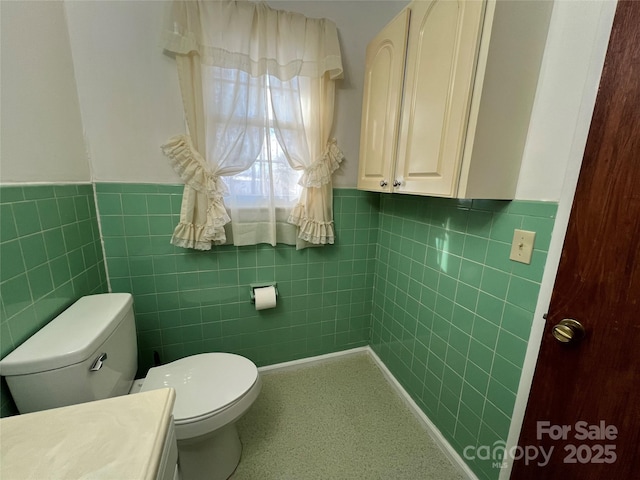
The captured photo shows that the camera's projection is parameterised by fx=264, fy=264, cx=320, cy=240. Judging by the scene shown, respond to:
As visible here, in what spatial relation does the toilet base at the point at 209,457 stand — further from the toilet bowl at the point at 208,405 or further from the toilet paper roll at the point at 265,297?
the toilet paper roll at the point at 265,297

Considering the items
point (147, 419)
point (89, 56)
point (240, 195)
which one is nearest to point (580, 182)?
point (147, 419)

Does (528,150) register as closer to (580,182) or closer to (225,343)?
(580,182)

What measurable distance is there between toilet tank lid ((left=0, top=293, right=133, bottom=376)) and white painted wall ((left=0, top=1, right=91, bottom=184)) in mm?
498

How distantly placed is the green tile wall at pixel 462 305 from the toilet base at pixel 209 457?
1.02m

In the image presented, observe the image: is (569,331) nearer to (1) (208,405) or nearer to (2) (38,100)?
(1) (208,405)

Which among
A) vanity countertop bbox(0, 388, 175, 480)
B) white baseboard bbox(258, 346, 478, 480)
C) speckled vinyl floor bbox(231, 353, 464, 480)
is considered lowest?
speckled vinyl floor bbox(231, 353, 464, 480)

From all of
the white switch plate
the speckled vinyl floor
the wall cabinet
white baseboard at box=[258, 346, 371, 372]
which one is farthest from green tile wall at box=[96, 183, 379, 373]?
the white switch plate

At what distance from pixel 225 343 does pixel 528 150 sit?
71.1 inches

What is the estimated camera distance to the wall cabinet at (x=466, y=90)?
820mm

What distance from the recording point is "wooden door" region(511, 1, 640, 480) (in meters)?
0.64

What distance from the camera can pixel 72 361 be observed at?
2.64 feet

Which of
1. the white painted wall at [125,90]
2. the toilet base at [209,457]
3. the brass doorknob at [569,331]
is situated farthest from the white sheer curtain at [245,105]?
the brass doorknob at [569,331]

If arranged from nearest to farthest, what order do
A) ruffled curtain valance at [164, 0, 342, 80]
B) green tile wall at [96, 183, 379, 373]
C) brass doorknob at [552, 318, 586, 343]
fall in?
brass doorknob at [552, 318, 586, 343], ruffled curtain valance at [164, 0, 342, 80], green tile wall at [96, 183, 379, 373]

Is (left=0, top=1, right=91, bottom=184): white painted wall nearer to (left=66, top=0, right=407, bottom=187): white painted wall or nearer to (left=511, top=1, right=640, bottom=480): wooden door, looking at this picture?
(left=66, top=0, right=407, bottom=187): white painted wall
